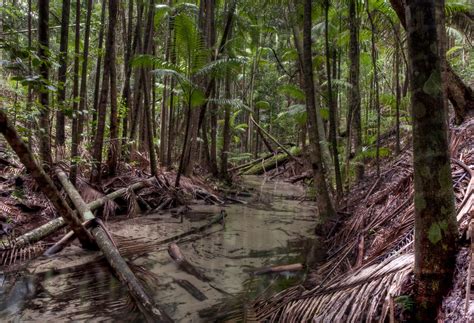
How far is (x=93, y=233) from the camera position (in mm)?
4270

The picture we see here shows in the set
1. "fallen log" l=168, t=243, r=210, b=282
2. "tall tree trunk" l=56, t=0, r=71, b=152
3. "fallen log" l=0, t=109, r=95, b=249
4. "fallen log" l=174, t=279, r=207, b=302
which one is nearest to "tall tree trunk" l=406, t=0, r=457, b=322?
"fallen log" l=174, t=279, r=207, b=302

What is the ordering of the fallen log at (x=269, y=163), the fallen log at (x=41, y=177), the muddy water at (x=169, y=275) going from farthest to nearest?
1. the fallen log at (x=269, y=163)
2. the muddy water at (x=169, y=275)
3. the fallen log at (x=41, y=177)

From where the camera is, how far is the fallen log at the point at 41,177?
2771 millimetres

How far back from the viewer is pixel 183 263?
4.28 metres

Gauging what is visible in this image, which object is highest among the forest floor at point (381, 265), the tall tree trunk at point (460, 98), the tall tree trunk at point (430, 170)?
the tall tree trunk at point (460, 98)

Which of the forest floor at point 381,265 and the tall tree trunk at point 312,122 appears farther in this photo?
the tall tree trunk at point 312,122

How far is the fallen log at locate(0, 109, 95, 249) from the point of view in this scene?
2.77 m

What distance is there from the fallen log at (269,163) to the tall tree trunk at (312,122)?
857 centimetres

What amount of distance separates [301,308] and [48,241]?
3545 millimetres

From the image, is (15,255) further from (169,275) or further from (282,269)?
(282,269)

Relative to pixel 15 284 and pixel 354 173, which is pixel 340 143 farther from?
pixel 15 284

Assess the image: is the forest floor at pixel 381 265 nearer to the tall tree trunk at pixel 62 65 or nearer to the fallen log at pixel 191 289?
the fallen log at pixel 191 289

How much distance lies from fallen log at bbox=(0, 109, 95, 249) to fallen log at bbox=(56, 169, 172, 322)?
20cm

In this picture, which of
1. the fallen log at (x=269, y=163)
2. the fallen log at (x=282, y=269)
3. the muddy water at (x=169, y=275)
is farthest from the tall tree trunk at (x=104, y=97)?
the fallen log at (x=269, y=163)
